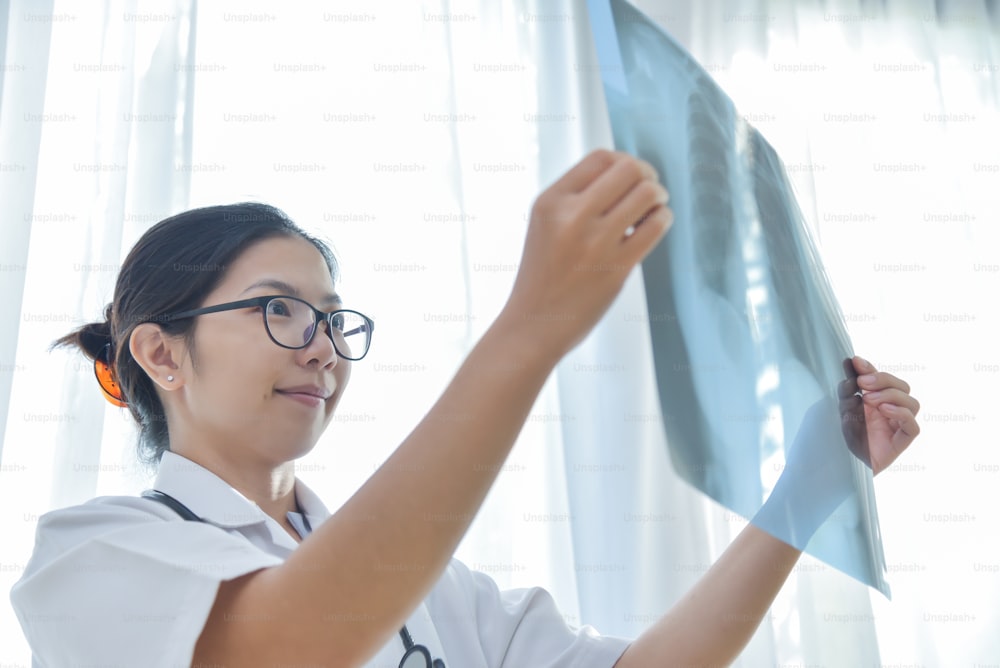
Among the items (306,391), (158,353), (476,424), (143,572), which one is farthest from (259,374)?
(476,424)

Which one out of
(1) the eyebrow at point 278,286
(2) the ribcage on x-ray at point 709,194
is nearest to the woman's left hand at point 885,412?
(2) the ribcage on x-ray at point 709,194

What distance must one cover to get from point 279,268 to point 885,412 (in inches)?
27.2

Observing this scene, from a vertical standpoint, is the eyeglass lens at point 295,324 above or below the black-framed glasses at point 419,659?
above

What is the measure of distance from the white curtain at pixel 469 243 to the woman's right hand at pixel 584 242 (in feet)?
3.10

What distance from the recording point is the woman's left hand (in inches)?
34.3

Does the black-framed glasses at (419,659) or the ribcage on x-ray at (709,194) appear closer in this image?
the ribcage on x-ray at (709,194)

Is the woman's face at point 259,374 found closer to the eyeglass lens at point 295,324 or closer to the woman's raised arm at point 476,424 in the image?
the eyeglass lens at point 295,324

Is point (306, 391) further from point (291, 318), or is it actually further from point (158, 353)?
point (158, 353)

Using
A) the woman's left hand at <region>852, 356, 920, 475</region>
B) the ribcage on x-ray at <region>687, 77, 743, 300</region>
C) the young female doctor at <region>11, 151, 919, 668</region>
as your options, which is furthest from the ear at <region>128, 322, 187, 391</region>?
the woman's left hand at <region>852, 356, 920, 475</region>

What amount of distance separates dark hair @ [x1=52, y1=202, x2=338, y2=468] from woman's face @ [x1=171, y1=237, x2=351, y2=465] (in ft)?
0.08

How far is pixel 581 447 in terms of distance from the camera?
1511 mm

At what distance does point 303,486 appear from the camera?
1.12 meters

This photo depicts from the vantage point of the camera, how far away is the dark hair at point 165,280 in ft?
3.25

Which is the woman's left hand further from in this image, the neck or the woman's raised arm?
the neck
